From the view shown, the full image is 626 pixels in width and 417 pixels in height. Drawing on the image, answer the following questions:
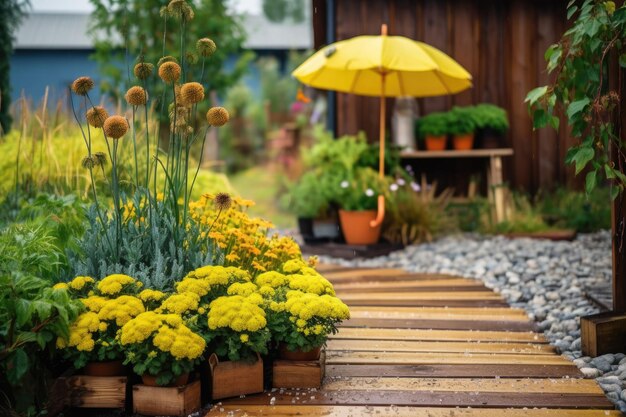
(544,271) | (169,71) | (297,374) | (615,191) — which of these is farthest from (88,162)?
(544,271)

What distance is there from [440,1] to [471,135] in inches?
57.6

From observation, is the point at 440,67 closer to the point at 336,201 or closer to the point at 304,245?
the point at 336,201

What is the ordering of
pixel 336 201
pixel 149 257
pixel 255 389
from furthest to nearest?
pixel 336 201, pixel 149 257, pixel 255 389

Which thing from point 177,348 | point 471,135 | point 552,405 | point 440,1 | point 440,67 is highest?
point 440,1

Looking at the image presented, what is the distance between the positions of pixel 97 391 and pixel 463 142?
5.15 metres

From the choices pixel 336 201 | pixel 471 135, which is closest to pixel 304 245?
pixel 336 201

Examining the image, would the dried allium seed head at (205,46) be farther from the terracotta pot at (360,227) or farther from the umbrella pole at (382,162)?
the terracotta pot at (360,227)

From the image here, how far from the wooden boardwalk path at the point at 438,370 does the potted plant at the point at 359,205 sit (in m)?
2.04

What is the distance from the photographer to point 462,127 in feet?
22.4

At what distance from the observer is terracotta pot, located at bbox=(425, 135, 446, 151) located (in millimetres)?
6965

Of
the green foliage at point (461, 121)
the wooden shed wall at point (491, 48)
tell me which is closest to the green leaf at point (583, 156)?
the green foliage at point (461, 121)

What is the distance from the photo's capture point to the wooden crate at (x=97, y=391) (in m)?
2.49

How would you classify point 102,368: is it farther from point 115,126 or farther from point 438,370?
point 438,370

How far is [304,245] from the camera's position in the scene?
6.43m
